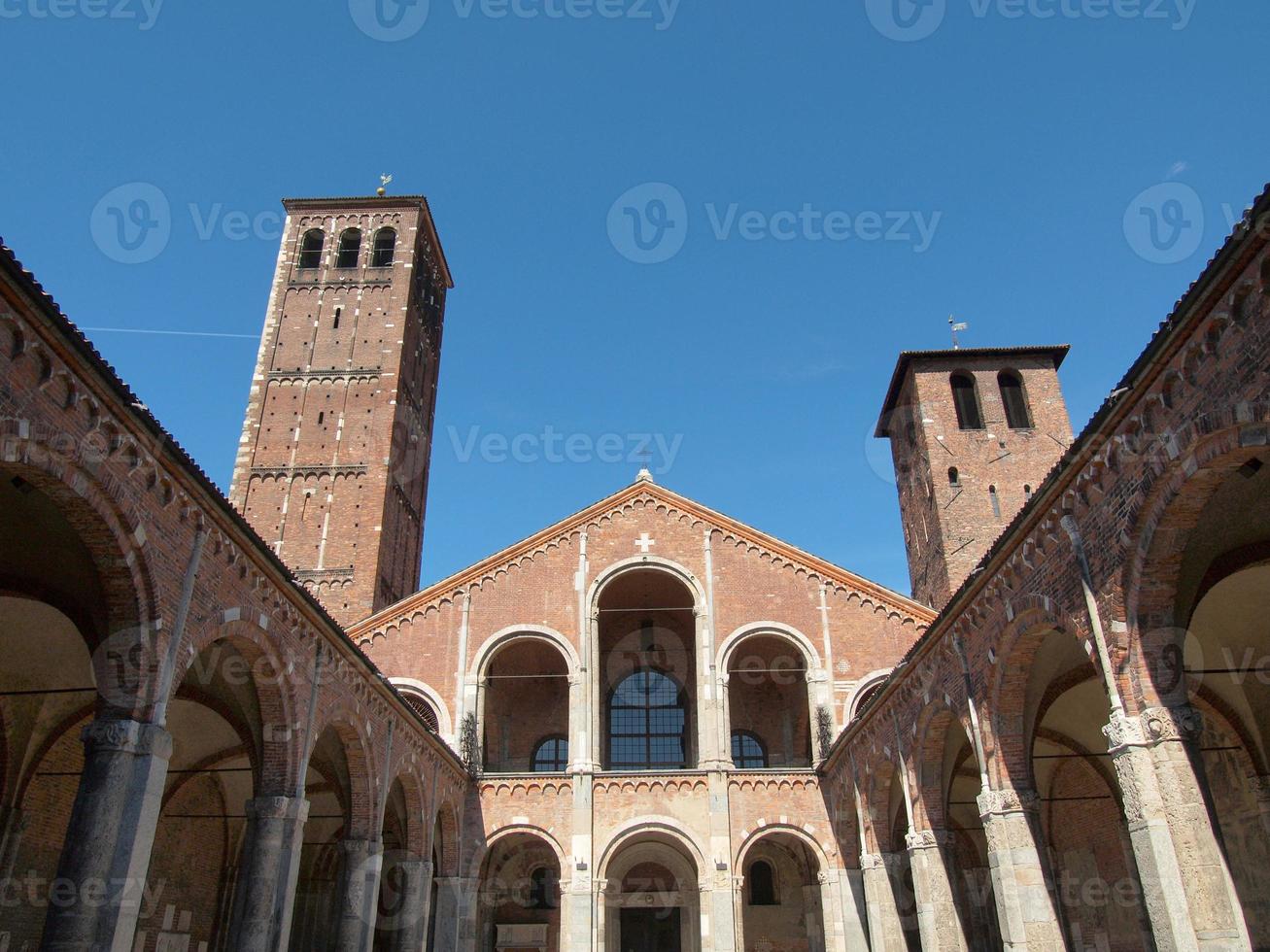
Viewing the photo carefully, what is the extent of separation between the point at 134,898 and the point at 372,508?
22.3 meters

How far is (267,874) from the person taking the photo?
12555 mm

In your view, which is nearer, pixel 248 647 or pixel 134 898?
pixel 134 898

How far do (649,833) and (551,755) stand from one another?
493cm

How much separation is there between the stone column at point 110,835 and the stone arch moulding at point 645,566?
1575 cm

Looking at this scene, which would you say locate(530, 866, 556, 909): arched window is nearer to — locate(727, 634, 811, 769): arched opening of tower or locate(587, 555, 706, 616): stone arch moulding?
locate(727, 634, 811, 769): arched opening of tower

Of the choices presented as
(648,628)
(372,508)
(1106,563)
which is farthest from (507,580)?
→ (1106,563)

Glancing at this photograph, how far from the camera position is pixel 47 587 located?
1091 cm

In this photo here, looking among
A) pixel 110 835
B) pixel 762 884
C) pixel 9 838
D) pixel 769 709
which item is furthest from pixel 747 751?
pixel 110 835

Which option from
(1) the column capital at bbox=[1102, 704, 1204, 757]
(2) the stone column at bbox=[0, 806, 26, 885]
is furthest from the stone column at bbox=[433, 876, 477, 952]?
(1) the column capital at bbox=[1102, 704, 1204, 757]

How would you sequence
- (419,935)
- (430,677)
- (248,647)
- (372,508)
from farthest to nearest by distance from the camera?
1. (372,508)
2. (430,677)
3. (419,935)
4. (248,647)

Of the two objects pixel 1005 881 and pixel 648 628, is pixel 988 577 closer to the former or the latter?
pixel 1005 881

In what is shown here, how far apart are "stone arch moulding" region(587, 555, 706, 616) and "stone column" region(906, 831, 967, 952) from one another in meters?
9.92

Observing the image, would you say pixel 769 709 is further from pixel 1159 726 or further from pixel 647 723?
pixel 1159 726

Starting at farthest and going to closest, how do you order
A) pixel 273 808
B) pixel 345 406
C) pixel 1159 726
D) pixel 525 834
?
pixel 345 406 < pixel 525 834 < pixel 273 808 < pixel 1159 726
